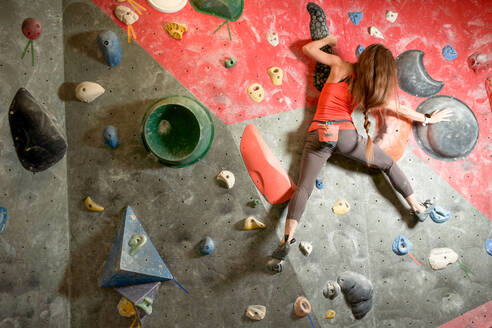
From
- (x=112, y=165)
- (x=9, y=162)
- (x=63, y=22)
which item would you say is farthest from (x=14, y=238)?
(x=63, y=22)

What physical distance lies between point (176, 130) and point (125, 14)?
846 millimetres

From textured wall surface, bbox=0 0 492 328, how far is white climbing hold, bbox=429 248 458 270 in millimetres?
51

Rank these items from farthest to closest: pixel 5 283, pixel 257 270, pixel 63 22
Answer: pixel 257 270 → pixel 63 22 → pixel 5 283

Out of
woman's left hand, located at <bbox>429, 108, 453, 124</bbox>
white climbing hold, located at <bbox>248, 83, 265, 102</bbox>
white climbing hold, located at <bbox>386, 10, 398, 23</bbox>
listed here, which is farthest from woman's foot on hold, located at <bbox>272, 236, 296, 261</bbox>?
white climbing hold, located at <bbox>386, 10, 398, 23</bbox>

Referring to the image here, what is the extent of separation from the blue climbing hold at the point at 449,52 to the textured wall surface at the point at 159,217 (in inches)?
31.5

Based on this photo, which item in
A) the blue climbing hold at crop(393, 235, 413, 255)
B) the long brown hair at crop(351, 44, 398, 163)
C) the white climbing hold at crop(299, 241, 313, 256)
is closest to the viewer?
the long brown hair at crop(351, 44, 398, 163)

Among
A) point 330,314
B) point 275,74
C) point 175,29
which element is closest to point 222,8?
point 175,29

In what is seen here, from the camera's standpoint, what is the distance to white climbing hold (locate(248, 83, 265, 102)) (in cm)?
251

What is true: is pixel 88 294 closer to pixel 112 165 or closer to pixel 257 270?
pixel 112 165

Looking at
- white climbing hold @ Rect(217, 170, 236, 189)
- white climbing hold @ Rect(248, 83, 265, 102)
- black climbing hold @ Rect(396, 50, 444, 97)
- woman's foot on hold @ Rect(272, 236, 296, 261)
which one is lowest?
woman's foot on hold @ Rect(272, 236, 296, 261)

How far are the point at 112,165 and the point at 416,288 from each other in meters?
2.43

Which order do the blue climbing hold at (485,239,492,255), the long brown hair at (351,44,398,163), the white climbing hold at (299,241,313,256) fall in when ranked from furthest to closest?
1. the blue climbing hold at (485,239,492,255)
2. the white climbing hold at (299,241,313,256)
3. the long brown hair at (351,44,398,163)

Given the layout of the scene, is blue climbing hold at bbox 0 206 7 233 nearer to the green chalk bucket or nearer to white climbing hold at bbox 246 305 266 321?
the green chalk bucket

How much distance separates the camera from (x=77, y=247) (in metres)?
2.32
